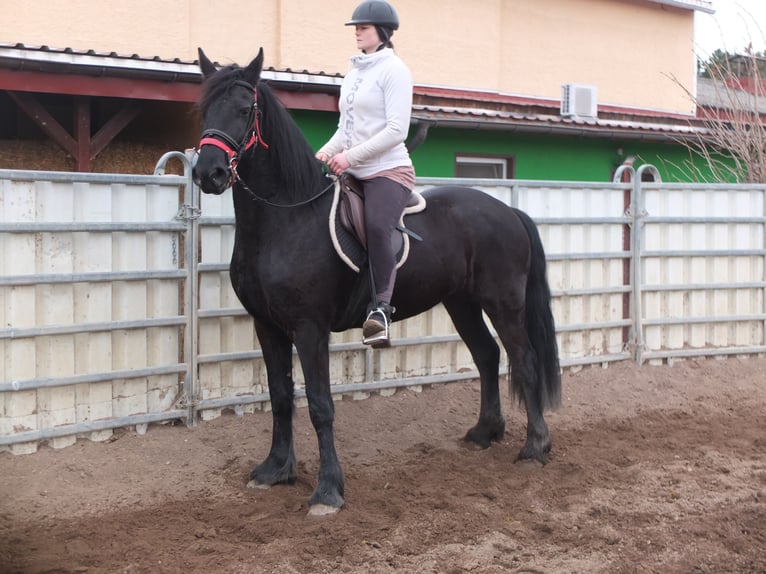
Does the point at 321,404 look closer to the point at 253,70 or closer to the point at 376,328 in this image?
the point at 376,328

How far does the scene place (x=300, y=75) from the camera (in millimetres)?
10914

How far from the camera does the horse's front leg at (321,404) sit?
200 inches

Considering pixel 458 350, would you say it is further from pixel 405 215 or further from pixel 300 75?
pixel 300 75

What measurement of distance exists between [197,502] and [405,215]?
228 cm

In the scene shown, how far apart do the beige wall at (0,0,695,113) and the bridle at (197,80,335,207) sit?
24.0 ft

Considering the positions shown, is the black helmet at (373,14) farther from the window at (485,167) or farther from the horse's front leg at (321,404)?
the window at (485,167)

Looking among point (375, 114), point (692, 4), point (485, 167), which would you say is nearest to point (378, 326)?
point (375, 114)

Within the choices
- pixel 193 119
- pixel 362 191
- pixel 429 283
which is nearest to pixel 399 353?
pixel 429 283

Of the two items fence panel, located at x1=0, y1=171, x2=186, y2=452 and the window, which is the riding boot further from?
the window

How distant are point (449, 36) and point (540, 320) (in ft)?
30.2

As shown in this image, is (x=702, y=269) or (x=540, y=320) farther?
(x=702, y=269)

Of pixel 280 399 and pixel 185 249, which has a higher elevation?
pixel 185 249

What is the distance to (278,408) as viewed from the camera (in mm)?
5547

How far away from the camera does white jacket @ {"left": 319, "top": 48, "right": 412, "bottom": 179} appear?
16.9 ft
